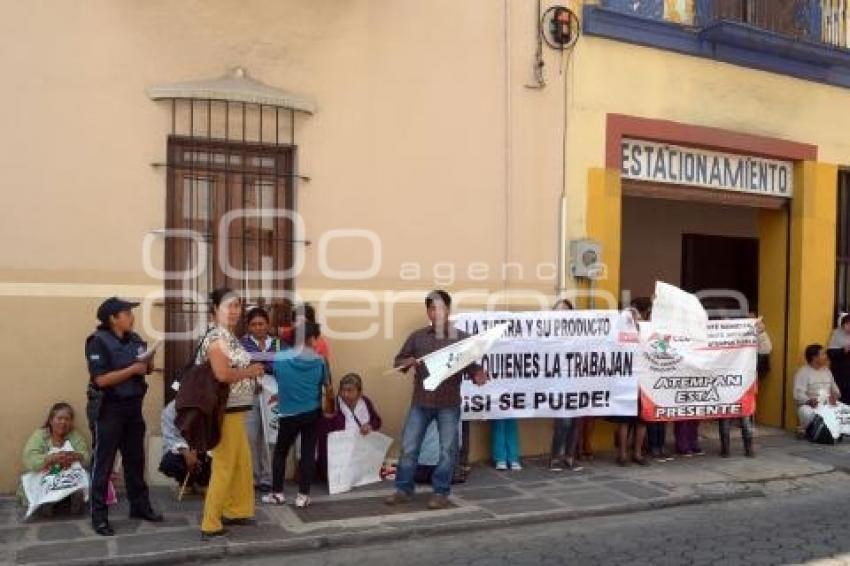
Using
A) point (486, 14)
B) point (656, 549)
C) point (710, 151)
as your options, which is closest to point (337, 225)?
point (486, 14)

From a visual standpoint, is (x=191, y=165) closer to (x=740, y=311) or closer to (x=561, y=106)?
(x=561, y=106)

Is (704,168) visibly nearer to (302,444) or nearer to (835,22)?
(835,22)

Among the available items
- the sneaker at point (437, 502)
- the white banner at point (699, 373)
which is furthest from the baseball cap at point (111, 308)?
the white banner at point (699, 373)

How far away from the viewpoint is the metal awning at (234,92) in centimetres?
693

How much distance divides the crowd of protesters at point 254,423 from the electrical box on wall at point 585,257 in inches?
21.2

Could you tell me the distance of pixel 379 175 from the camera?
305 inches

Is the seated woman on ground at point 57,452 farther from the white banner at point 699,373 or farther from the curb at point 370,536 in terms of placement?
the white banner at point 699,373

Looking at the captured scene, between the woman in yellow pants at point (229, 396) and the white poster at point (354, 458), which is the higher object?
the woman in yellow pants at point (229, 396)

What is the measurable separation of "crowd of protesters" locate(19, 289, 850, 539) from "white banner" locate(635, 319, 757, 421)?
12.3 inches

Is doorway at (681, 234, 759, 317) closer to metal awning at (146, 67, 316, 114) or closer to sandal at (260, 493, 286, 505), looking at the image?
metal awning at (146, 67, 316, 114)

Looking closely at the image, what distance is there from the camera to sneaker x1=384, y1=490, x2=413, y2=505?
21.9 ft

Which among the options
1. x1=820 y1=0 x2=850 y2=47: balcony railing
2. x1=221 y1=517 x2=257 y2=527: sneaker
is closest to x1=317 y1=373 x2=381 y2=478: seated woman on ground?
x1=221 y1=517 x2=257 y2=527: sneaker

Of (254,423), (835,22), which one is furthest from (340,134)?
(835,22)

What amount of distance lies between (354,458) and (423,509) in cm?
92
